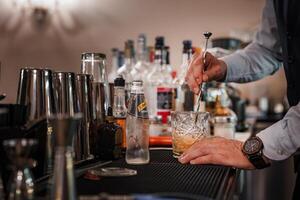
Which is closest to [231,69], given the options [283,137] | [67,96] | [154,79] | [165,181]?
[154,79]

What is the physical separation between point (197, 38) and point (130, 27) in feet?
1.88

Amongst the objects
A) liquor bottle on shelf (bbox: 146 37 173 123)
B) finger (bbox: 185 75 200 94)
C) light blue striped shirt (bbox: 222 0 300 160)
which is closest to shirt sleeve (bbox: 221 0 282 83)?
light blue striped shirt (bbox: 222 0 300 160)

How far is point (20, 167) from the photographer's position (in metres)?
0.68

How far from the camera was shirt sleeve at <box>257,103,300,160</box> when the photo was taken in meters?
1.28

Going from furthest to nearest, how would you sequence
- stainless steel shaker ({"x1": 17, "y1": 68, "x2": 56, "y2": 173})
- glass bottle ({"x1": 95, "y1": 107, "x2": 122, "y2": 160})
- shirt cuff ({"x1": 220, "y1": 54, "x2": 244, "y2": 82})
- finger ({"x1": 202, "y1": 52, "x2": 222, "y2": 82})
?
1. shirt cuff ({"x1": 220, "y1": 54, "x2": 244, "y2": 82})
2. finger ({"x1": 202, "y1": 52, "x2": 222, "y2": 82})
3. glass bottle ({"x1": 95, "y1": 107, "x2": 122, "y2": 160})
4. stainless steel shaker ({"x1": 17, "y1": 68, "x2": 56, "y2": 173})

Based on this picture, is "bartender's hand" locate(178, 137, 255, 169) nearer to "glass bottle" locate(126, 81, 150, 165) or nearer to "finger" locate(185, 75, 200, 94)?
"glass bottle" locate(126, 81, 150, 165)

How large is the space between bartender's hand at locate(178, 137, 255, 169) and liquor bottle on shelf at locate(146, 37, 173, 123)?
653 mm

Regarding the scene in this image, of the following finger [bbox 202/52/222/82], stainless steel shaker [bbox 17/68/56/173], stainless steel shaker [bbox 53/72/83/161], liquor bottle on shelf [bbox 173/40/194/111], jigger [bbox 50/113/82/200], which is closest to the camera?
jigger [bbox 50/113/82/200]

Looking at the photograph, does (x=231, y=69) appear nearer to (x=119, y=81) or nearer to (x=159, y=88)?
(x=159, y=88)

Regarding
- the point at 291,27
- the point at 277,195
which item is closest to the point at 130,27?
the point at 277,195

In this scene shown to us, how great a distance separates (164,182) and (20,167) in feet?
1.07

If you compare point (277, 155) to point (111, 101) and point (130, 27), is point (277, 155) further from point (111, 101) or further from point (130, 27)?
point (130, 27)

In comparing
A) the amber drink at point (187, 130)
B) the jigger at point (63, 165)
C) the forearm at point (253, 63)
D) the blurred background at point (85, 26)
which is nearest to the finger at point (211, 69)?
the forearm at point (253, 63)

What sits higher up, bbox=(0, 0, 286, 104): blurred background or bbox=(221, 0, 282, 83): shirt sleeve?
bbox=(0, 0, 286, 104): blurred background
